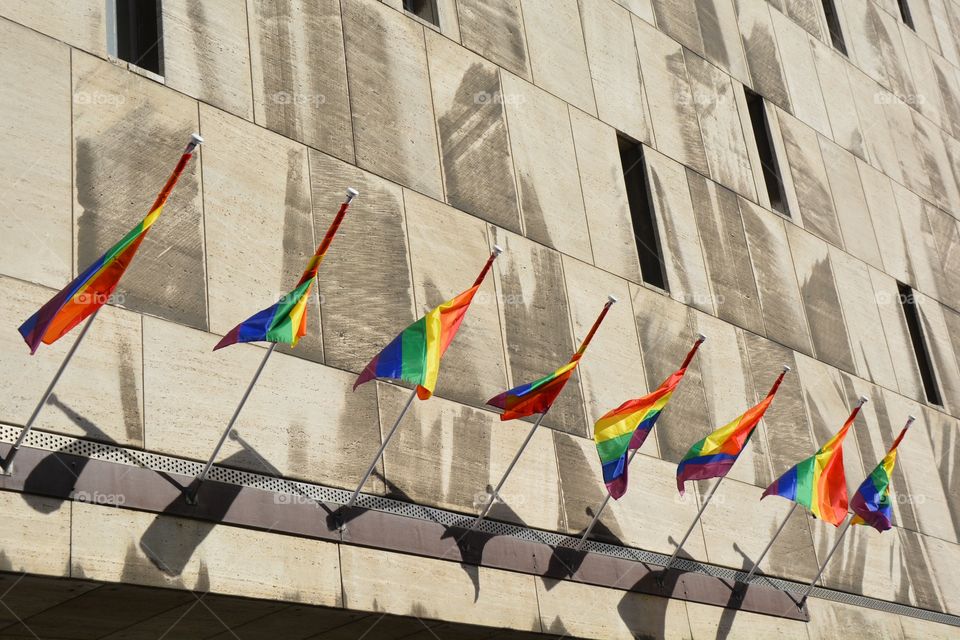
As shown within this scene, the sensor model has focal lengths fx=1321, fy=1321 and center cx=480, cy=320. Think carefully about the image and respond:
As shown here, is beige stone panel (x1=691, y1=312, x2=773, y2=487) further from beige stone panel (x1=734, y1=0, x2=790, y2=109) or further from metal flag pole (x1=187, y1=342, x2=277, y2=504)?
metal flag pole (x1=187, y1=342, x2=277, y2=504)

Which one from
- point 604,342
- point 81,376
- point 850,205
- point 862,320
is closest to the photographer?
point 81,376

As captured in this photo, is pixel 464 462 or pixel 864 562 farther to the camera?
pixel 864 562

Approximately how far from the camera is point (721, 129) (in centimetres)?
2272

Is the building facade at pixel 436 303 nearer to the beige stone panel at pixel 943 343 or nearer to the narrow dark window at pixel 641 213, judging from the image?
the narrow dark window at pixel 641 213

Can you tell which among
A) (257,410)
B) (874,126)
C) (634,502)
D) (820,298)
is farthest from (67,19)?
(874,126)

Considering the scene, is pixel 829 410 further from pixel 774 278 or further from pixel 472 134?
pixel 472 134

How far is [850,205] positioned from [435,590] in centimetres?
1438

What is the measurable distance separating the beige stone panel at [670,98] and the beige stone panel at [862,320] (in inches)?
160

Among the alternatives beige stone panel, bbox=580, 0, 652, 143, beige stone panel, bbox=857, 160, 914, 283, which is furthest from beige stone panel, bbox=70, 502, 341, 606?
beige stone panel, bbox=857, 160, 914, 283

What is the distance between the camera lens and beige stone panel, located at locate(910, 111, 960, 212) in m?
29.2

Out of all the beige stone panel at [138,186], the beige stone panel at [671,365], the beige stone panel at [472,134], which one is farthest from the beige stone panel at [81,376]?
the beige stone panel at [671,365]

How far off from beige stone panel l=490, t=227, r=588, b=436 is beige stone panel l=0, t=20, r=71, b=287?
6085 millimetres

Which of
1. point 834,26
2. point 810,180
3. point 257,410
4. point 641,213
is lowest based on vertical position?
point 257,410

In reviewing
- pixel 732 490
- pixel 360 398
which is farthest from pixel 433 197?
pixel 732 490
